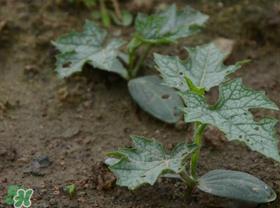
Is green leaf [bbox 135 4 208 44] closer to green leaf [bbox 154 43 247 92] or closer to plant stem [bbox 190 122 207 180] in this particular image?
green leaf [bbox 154 43 247 92]

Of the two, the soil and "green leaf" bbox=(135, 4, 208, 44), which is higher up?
"green leaf" bbox=(135, 4, 208, 44)

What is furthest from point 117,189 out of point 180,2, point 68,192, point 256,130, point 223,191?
point 180,2

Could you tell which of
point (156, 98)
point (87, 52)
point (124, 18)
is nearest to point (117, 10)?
point (124, 18)

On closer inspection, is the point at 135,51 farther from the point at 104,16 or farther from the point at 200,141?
the point at 200,141

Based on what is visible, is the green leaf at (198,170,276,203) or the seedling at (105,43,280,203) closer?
the seedling at (105,43,280,203)

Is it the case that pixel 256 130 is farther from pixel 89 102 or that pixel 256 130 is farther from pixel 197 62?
pixel 89 102

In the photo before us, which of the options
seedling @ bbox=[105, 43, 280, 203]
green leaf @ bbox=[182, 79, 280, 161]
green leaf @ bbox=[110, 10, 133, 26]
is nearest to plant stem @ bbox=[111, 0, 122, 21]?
green leaf @ bbox=[110, 10, 133, 26]
